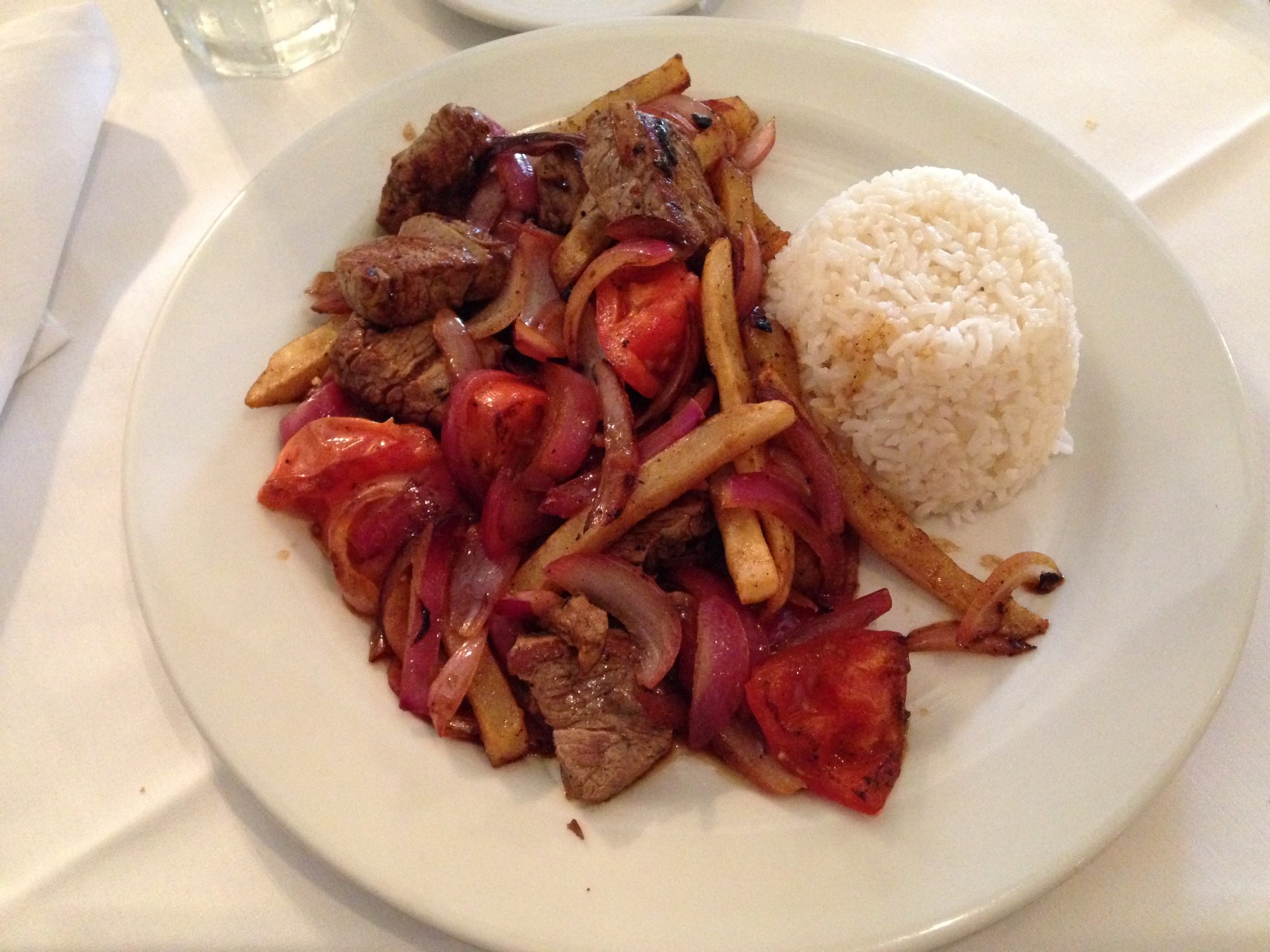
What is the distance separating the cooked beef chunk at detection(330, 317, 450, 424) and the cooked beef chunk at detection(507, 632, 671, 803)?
1.94ft

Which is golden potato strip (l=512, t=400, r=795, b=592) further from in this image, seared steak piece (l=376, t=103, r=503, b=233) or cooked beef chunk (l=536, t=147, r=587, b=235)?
seared steak piece (l=376, t=103, r=503, b=233)

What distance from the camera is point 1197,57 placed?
299 centimetres

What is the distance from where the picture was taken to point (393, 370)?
1.95 metres

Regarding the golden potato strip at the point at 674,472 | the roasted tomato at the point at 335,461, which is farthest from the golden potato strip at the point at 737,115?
the roasted tomato at the point at 335,461

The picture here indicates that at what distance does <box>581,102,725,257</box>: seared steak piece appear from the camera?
1991mm

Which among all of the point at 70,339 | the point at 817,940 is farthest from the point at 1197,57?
the point at 70,339

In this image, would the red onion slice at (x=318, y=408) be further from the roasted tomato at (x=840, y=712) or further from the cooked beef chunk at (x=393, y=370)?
the roasted tomato at (x=840, y=712)

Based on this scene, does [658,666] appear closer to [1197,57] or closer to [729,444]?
[729,444]

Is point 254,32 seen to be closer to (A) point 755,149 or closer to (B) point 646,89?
(B) point 646,89

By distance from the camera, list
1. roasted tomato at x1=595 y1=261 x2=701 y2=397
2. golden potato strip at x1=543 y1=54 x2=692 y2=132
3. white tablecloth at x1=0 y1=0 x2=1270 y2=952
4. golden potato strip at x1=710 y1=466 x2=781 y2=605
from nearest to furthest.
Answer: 1. white tablecloth at x1=0 y1=0 x2=1270 y2=952
2. golden potato strip at x1=710 y1=466 x2=781 y2=605
3. roasted tomato at x1=595 y1=261 x2=701 y2=397
4. golden potato strip at x1=543 y1=54 x2=692 y2=132

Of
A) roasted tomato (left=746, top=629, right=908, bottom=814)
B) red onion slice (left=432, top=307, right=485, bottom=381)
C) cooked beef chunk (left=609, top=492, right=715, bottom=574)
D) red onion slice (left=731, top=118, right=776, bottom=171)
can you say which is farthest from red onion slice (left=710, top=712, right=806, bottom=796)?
red onion slice (left=731, top=118, right=776, bottom=171)

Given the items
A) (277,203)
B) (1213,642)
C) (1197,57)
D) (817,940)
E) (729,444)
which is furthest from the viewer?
(1197,57)

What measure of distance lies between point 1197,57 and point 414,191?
8.81 ft

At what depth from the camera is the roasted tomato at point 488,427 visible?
185 centimetres
